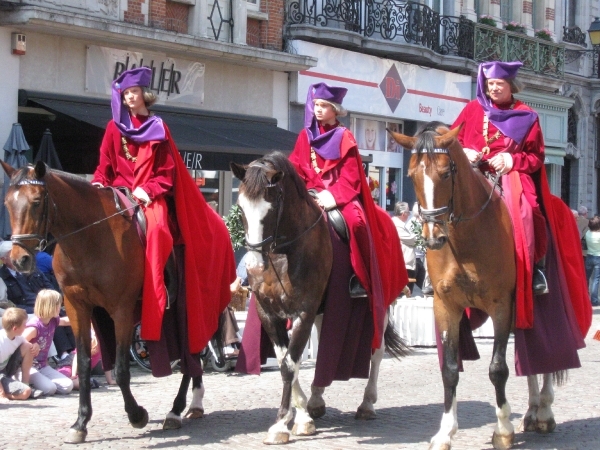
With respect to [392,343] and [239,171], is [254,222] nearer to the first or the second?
[239,171]

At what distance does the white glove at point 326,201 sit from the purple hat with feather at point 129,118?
125 centimetres

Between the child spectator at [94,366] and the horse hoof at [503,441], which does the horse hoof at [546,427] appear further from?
the child spectator at [94,366]

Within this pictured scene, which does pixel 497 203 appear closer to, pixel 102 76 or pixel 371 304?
pixel 371 304

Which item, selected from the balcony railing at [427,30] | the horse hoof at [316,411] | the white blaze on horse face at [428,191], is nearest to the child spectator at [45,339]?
the horse hoof at [316,411]

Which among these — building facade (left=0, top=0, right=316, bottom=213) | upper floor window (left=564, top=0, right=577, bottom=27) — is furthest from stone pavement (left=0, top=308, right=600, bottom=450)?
upper floor window (left=564, top=0, right=577, bottom=27)

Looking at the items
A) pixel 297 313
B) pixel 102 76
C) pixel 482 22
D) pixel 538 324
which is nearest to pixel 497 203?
pixel 538 324

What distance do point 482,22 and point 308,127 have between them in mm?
19638

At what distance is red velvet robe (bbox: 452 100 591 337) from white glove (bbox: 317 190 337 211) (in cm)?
105

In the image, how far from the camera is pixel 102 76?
17.5 meters

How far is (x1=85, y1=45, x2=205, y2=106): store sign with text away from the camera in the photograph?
57.1 ft

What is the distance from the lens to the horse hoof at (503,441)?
7484 mm

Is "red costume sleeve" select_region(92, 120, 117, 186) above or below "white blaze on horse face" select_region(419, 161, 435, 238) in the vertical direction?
above

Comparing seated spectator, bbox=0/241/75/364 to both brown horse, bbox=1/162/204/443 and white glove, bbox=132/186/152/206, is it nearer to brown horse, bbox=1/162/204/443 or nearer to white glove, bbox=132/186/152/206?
brown horse, bbox=1/162/204/443

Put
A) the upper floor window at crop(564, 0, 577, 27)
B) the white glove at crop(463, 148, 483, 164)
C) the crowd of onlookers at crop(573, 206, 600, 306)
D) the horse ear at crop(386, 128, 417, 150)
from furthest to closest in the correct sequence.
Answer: the upper floor window at crop(564, 0, 577, 27), the crowd of onlookers at crop(573, 206, 600, 306), the white glove at crop(463, 148, 483, 164), the horse ear at crop(386, 128, 417, 150)
